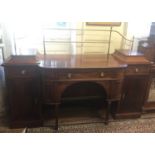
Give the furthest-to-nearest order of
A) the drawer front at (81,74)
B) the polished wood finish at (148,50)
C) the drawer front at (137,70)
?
the polished wood finish at (148,50), the drawer front at (137,70), the drawer front at (81,74)

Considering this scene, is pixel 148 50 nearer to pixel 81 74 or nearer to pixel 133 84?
pixel 133 84

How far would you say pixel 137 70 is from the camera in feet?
6.35

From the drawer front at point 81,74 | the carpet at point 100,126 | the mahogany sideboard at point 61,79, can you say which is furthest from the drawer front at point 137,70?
the carpet at point 100,126

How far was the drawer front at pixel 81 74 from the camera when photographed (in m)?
1.69

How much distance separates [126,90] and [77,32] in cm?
93

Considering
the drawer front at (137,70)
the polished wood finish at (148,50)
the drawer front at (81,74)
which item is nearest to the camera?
the drawer front at (81,74)

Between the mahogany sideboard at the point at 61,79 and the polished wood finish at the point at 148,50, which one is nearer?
the mahogany sideboard at the point at 61,79

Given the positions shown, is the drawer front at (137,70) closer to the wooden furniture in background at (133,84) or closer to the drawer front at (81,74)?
the wooden furniture in background at (133,84)

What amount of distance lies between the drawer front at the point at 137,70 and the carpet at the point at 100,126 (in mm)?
641

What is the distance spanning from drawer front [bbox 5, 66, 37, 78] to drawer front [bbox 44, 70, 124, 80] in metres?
0.15

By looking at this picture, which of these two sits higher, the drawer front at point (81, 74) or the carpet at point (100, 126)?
the drawer front at point (81, 74)

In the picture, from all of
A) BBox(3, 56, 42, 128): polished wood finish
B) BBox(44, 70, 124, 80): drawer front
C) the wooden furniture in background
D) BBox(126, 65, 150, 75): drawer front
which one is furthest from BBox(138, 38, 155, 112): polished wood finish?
BBox(3, 56, 42, 128): polished wood finish

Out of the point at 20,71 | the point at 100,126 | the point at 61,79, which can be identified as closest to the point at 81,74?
the point at 61,79

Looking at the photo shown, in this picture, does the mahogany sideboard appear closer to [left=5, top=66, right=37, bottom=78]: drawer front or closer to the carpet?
[left=5, top=66, right=37, bottom=78]: drawer front
